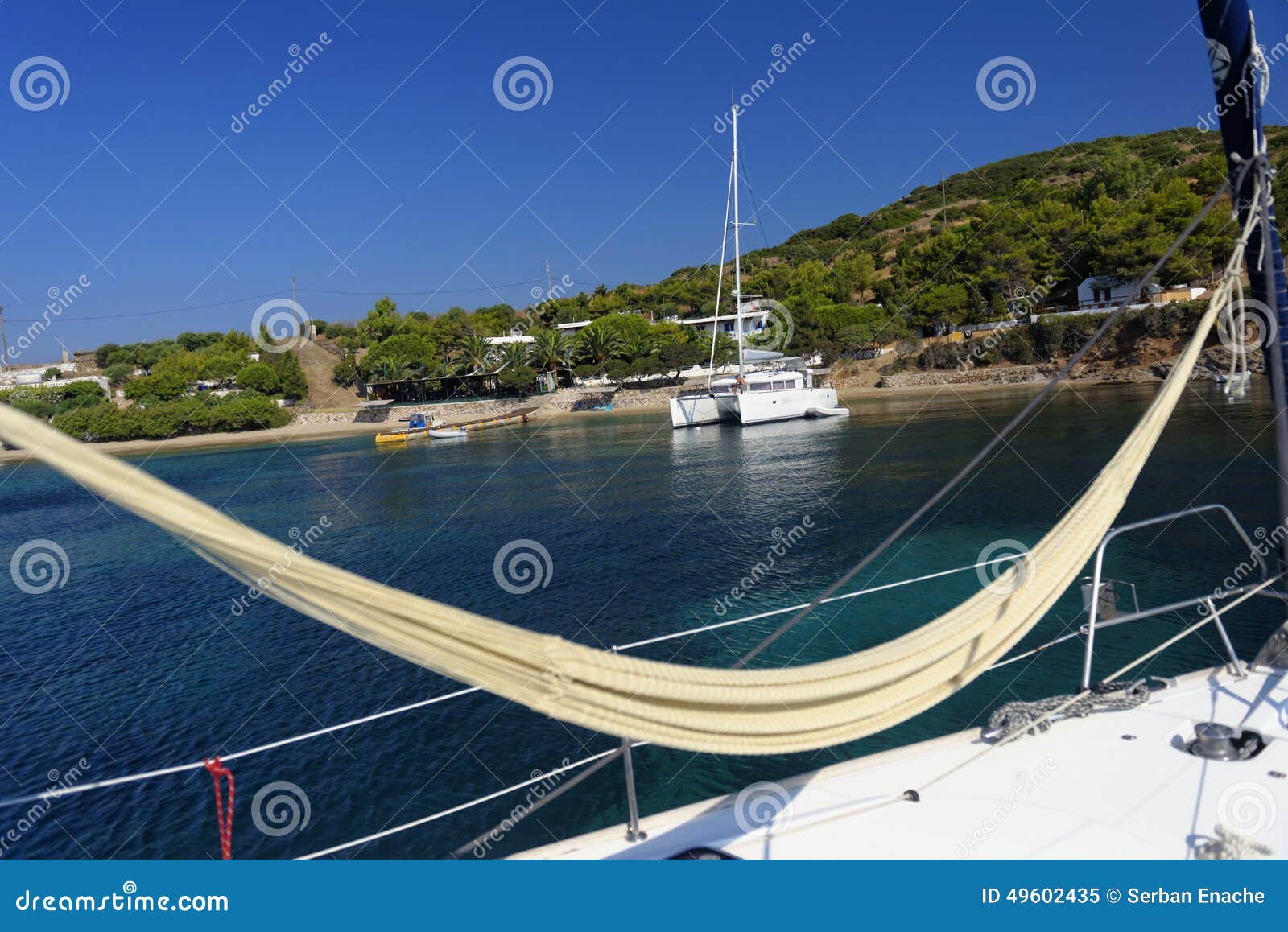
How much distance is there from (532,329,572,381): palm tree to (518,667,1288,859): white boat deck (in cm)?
6281

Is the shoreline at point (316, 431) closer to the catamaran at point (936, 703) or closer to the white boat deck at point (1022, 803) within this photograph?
the catamaran at point (936, 703)

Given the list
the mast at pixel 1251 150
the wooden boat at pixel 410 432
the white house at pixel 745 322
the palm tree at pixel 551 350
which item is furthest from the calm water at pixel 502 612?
the white house at pixel 745 322

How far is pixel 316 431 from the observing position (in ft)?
204

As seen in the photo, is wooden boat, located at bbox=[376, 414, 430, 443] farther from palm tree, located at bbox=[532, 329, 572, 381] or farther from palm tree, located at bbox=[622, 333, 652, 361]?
palm tree, located at bbox=[622, 333, 652, 361]

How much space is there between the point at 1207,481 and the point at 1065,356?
34803mm

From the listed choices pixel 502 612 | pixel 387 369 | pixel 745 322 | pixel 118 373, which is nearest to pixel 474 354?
pixel 387 369

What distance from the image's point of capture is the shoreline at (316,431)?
50.9 m

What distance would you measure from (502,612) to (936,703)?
1031 centimetres

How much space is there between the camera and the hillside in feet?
164

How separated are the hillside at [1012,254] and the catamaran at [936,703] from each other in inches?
2014

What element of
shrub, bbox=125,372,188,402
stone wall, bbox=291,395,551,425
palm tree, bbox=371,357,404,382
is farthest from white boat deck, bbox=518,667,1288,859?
shrub, bbox=125,372,188,402

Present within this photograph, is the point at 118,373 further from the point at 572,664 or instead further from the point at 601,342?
the point at 572,664

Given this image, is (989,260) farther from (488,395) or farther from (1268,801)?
(1268,801)

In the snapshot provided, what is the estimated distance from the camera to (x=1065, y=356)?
163 ft
